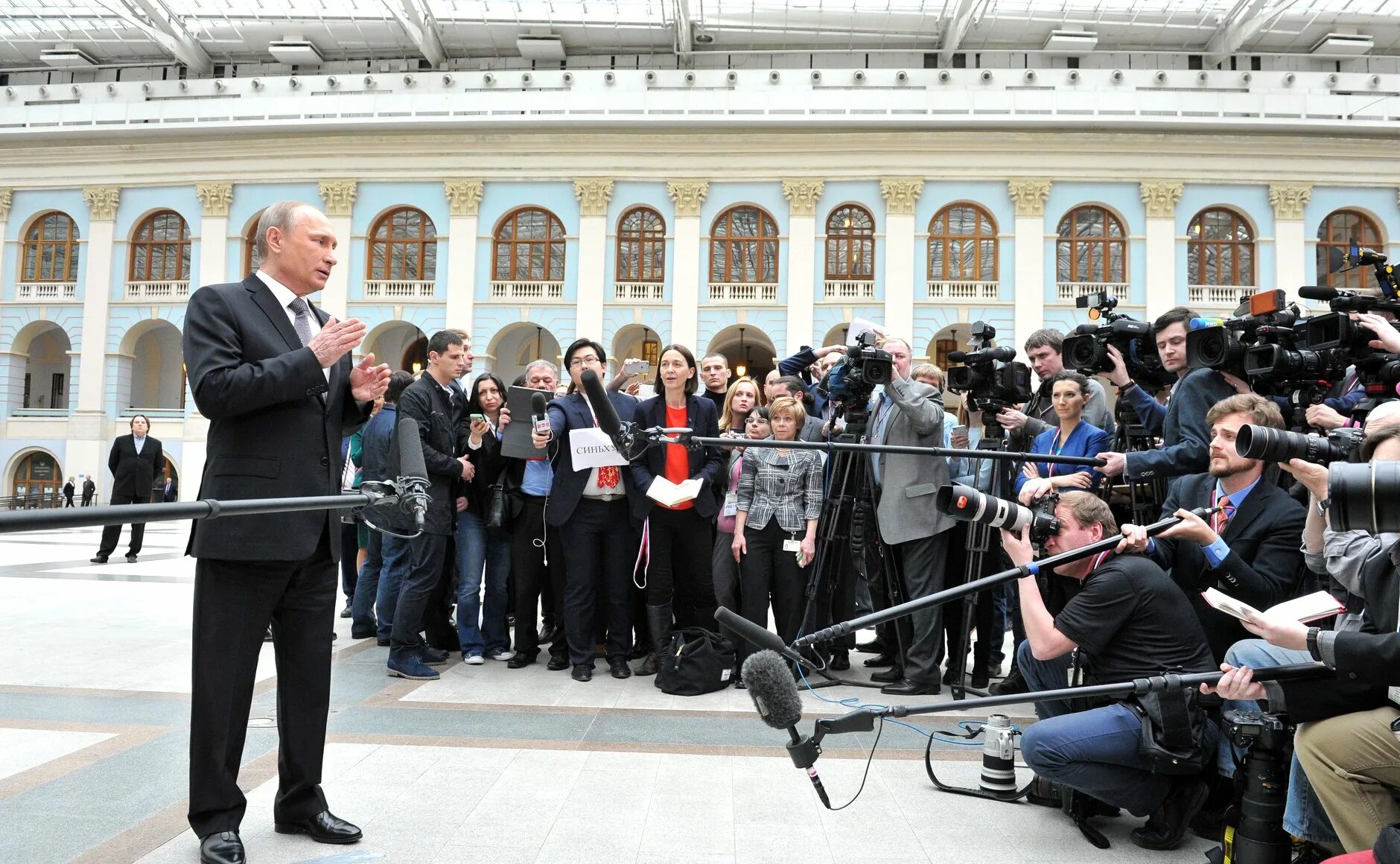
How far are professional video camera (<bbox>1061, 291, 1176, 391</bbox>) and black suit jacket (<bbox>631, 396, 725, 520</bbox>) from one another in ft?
7.62

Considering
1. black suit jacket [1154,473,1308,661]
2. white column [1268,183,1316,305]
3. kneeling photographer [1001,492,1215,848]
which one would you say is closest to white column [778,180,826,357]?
white column [1268,183,1316,305]

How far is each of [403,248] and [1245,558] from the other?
1091 inches

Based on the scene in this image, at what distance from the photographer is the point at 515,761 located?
4031mm

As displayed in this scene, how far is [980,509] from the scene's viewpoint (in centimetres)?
279

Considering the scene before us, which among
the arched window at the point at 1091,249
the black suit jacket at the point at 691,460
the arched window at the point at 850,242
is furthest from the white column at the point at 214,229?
the black suit jacket at the point at 691,460

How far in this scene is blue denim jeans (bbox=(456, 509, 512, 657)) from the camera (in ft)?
21.1

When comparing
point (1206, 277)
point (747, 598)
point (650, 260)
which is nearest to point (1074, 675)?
point (747, 598)

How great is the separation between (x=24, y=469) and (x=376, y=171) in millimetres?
14896

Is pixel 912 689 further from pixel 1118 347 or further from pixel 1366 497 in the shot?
pixel 1366 497

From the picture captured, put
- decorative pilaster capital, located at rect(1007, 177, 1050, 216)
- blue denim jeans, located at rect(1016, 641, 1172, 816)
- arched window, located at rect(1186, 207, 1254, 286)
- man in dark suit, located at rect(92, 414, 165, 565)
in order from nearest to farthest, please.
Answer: blue denim jeans, located at rect(1016, 641, 1172, 816)
man in dark suit, located at rect(92, 414, 165, 565)
decorative pilaster capital, located at rect(1007, 177, 1050, 216)
arched window, located at rect(1186, 207, 1254, 286)

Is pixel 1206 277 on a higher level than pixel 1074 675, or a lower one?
higher

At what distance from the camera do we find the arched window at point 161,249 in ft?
95.5

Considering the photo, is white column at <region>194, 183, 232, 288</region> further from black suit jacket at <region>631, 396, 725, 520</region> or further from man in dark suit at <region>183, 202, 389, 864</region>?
man in dark suit at <region>183, 202, 389, 864</region>

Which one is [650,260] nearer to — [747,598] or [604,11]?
[604,11]
